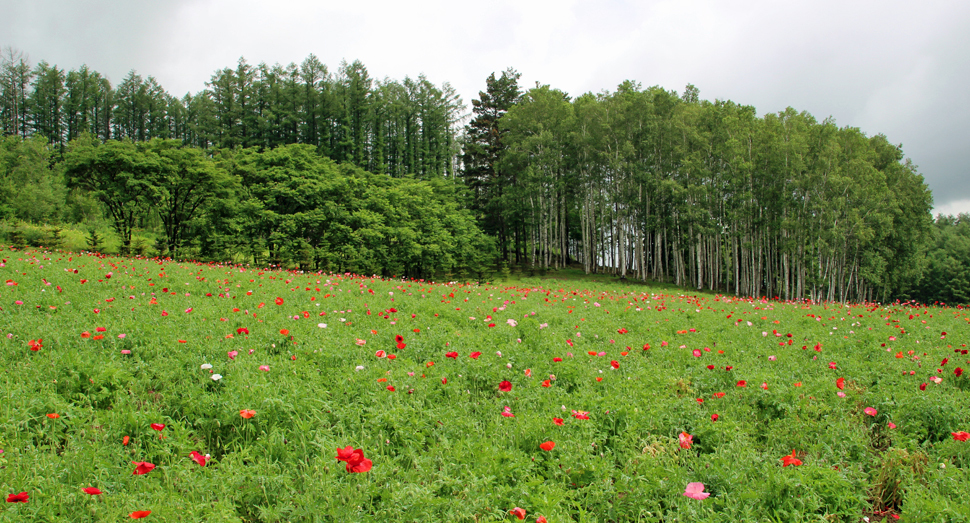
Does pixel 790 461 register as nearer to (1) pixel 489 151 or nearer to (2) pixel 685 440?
(2) pixel 685 440

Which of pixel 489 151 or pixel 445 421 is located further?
pixel 489 151

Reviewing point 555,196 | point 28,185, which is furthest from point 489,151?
point 28,185

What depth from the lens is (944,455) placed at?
3.22 m

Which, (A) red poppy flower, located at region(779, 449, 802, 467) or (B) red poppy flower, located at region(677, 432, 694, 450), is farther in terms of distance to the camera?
(B) red poppy flower, located at region(677, 432, 694, 450)

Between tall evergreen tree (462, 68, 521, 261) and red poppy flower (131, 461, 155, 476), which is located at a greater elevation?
tall evergreen tree (462, 68, 521, 261)

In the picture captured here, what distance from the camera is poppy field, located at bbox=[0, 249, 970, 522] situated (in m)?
2.47

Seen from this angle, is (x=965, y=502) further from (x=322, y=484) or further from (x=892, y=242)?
(x=892, y=242)

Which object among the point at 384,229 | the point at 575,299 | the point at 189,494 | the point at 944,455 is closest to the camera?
the point at 189,494

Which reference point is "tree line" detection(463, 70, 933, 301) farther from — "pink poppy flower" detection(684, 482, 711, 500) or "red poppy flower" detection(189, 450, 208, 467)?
"red poppy flower" detection(189, 450, 208, 467)

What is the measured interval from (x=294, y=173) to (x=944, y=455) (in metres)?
26.6

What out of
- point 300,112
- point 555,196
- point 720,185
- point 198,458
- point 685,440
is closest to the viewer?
point 198,458

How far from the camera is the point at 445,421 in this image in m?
3.43

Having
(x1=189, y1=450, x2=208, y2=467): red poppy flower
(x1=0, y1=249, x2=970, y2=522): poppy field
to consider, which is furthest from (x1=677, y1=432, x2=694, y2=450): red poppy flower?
(x1=189, y1=450, x2=208, y2=467): red poppy flower

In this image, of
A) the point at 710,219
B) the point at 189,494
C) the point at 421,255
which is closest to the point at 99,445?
the point at 189,494
